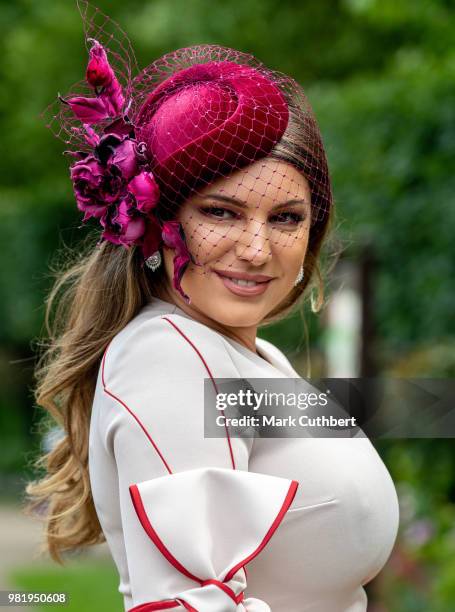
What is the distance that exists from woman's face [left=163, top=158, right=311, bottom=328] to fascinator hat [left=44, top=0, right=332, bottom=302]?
0.7 inches

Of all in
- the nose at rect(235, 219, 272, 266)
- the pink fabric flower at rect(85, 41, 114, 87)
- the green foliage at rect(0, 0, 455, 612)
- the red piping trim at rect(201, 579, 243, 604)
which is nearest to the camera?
the red piping trim at rect(201, 579, 243, 604)

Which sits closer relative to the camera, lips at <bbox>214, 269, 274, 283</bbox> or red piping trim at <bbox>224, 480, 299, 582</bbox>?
red piping trim at <bbox>224, 480, 299, 582</bbox>

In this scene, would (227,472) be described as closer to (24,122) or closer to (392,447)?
(392,447)

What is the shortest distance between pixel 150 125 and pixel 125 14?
12.7 meters

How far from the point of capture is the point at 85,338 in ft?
7.73

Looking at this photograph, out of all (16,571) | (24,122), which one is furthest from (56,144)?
(16,571)

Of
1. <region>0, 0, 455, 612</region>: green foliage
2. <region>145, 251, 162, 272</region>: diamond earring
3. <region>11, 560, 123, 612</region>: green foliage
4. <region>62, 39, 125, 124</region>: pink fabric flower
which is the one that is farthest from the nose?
<region>11, 560, 123, 612</region>: green foliage

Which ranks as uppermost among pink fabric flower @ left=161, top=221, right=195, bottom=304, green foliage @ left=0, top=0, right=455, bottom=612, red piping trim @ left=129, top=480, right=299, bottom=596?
pink fabric flower @ left=161, top=221, right=195, bottom=304

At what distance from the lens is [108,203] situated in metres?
2.25

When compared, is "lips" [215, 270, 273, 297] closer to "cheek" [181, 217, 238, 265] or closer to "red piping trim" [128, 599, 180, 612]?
"cheek" [181, 217, 238, 265]

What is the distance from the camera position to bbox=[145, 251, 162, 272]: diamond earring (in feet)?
7.41

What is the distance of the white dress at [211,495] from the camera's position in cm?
185

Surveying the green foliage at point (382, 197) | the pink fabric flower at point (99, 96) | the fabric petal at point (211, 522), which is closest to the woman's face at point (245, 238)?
the pink fabric flower at point (99, 96)

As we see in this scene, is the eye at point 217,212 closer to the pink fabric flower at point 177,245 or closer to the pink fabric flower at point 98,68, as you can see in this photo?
the pink fabric flower at point 177,245
